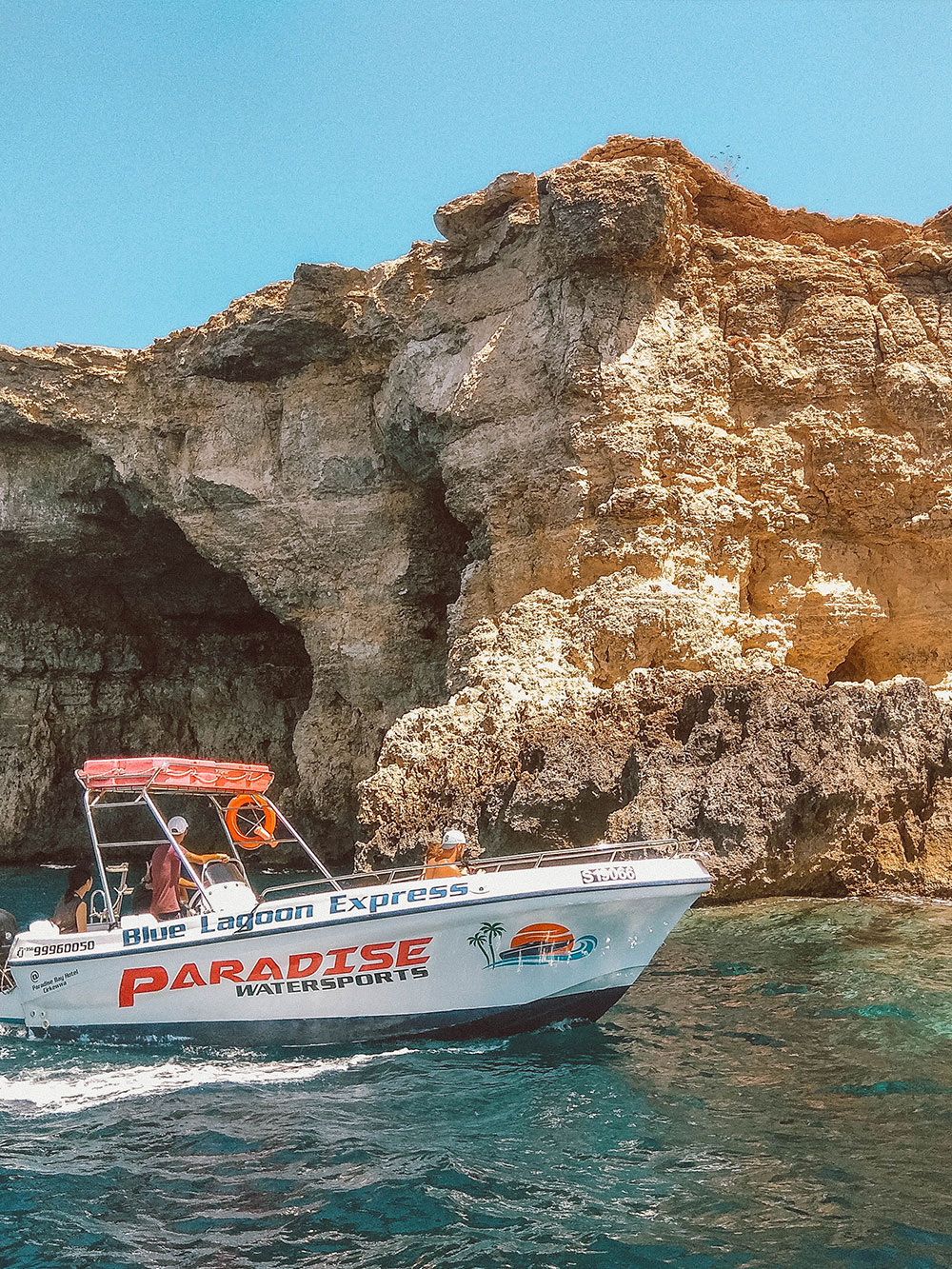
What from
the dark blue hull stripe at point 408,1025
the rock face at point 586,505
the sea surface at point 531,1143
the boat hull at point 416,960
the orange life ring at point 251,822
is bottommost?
the sea surface at point 531,1143

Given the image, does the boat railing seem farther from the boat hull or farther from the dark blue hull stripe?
the dark blue hull stripe

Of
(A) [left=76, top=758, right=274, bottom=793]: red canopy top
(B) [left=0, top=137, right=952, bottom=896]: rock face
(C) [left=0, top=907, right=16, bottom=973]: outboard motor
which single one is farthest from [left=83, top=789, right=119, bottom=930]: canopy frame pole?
(B) [left=0, top=137, right=952, bottom=896]: rock face

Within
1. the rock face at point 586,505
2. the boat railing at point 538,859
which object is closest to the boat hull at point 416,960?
the boat railing at point 538,859

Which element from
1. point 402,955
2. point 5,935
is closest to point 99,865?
point 5,935

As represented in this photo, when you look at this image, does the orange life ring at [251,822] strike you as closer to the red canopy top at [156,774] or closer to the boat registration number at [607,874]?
the red canopy top at [156,774]

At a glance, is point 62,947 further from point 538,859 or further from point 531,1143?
point 531,1143

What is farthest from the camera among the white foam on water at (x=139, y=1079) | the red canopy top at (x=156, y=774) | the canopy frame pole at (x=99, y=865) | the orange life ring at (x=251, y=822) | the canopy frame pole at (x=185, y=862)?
the orange life ring at (x=251, y=822)

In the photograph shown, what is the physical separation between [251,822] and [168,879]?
4.55 feet

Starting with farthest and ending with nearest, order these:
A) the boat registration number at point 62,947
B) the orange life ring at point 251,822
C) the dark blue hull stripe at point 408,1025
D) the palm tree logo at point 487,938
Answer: the orange life ring at point 251,822 < the boat registration number at point 62,947 < the dark blue hull stripe at point 408,1025 < the palm tree logo at point 487,938

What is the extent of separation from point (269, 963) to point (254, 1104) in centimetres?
120

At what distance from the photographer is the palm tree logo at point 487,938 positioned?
7.47 meters

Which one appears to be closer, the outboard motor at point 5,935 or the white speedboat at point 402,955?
the white speedboat at point 402,955

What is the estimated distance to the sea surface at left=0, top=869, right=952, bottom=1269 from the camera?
4.68 metres

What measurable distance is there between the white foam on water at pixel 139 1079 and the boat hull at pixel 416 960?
0.28m
